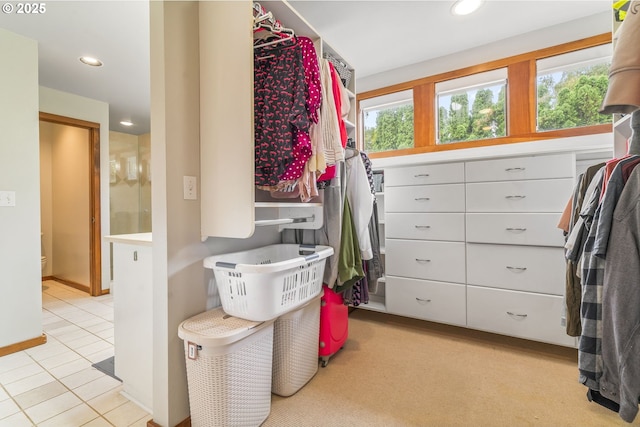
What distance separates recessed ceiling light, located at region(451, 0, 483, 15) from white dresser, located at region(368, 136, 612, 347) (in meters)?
1.04

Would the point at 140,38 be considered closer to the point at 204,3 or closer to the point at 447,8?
the point at 204,3

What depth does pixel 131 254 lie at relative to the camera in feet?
5.10

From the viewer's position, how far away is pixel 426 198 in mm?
2416

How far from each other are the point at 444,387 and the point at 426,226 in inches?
45.8

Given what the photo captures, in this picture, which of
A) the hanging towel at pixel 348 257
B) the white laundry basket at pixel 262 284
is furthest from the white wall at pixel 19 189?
the hanging towel at pixel 348 257

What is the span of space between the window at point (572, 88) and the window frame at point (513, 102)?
0.18 ft

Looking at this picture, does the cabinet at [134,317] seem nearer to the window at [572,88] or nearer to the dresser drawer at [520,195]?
the dresser drawer at [520,195]

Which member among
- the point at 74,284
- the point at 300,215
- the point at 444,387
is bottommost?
the point at 444,387

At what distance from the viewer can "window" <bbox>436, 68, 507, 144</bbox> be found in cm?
258

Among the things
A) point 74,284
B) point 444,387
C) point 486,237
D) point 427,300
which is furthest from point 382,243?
point 74,284

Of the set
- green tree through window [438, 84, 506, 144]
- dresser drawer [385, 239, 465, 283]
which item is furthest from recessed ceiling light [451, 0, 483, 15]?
dresser drawer [385, 239, 465, 283]

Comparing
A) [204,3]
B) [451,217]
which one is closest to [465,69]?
[451,217]

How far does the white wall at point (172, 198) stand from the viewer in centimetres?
131

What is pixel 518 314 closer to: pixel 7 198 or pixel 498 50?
pixel 498 50
